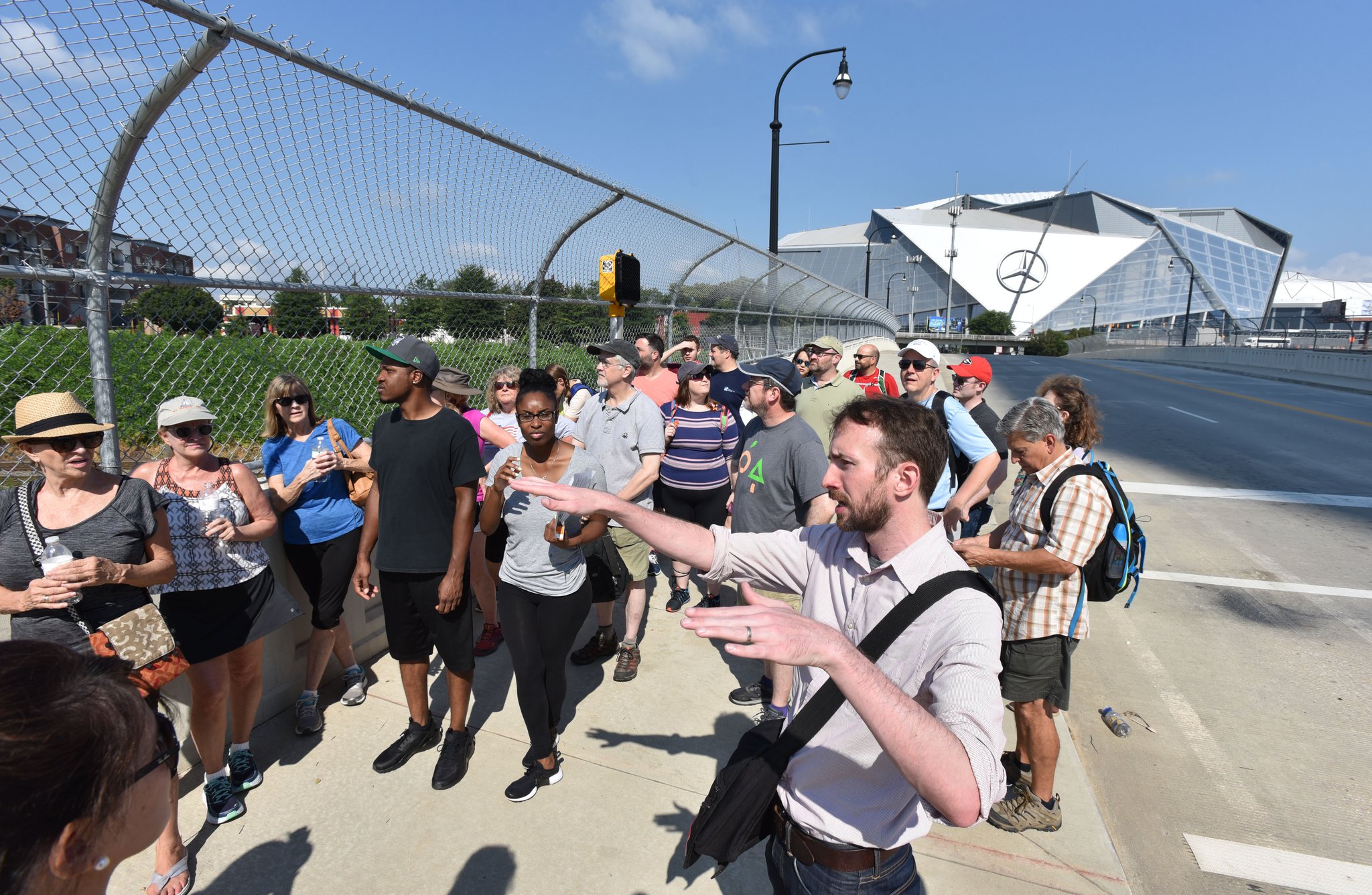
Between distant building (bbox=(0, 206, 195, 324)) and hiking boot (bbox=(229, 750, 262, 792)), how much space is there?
1.84 meters

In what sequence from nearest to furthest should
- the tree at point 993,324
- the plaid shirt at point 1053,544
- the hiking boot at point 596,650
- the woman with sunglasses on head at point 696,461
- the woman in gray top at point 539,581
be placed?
1. the plaid shirt at point 1053,544
2. the woman in gray top at point 539,581
3. the hiking boot at point 596,650
4. the woman with sunglasses on head at point 696,461
5. the tree at point 993,324

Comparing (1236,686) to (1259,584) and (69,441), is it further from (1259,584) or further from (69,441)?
(69,441)

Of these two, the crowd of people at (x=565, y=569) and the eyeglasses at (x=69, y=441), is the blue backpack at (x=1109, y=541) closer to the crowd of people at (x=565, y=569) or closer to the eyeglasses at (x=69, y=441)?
the crowd of people at (x=565, y=569)

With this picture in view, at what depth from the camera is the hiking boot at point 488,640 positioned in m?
4.19

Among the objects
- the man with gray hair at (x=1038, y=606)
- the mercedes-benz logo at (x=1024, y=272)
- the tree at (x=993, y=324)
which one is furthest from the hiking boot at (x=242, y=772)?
the mercedes-benz logo at (x=1024, y=272)

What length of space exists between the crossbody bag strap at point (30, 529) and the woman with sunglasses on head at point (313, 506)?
104 cm

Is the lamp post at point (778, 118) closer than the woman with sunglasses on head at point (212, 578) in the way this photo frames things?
No

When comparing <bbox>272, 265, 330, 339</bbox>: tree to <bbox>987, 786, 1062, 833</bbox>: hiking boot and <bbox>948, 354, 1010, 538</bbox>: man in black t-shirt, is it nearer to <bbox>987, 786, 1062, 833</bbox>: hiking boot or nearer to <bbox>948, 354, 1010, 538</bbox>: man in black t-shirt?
<bbox>948, 354, 1010, 538</bbox>: man in black t-shirt

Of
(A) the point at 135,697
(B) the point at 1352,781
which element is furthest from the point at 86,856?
(B) the point at 1352,781

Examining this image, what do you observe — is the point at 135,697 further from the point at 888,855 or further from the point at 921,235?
the point at 921,235

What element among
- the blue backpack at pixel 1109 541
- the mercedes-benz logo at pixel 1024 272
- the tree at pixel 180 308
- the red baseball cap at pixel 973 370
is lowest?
the blue backpack at pixel 1109 541

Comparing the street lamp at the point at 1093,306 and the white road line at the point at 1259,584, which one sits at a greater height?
the street lamp at the point at 1093,306

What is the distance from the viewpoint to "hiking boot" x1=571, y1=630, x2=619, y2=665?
4109 millimetres

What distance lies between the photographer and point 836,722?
1.57 meters
